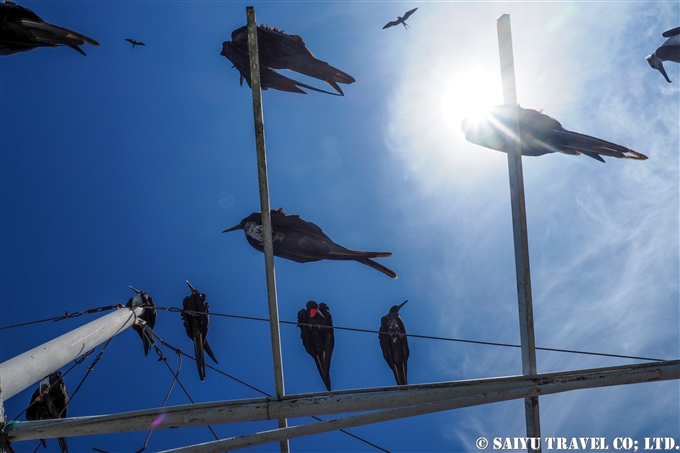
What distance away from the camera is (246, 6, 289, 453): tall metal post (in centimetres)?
457

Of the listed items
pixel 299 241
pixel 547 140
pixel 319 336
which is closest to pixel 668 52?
pixel 547 140

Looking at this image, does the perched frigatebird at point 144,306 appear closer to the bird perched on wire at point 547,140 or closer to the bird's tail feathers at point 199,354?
the bird's tail feathers at point 199,354

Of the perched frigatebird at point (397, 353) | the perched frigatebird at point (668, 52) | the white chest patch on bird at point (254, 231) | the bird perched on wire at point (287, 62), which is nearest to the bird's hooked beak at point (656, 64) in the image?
the perched frigatebird at point (668, 52)

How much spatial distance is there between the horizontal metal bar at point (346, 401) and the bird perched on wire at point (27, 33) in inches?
190

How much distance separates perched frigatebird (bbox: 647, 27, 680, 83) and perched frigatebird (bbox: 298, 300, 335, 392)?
724 centimetres

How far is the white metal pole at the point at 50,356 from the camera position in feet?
17.5

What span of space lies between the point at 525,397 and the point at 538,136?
3.47 m

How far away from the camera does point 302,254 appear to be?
767cm

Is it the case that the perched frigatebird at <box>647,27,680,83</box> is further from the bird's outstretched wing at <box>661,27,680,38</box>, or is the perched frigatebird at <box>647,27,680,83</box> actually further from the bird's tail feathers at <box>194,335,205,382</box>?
the bird's tail feathers at <box>194,335,205,382</box>

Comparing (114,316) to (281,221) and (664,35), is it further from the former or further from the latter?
(664,35)

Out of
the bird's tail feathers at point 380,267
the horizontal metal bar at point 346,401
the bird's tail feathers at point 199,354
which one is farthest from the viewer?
the bird's tail feathers at point 199,354

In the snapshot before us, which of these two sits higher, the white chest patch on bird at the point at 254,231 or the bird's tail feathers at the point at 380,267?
the white chest patch on bird at the point at 254,231

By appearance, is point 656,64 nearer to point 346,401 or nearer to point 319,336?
point 319,336

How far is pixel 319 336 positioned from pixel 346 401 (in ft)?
19.2
